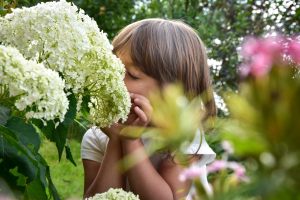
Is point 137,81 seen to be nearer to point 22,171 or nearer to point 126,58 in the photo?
point 126,58

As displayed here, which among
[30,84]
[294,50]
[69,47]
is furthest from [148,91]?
[294,50]

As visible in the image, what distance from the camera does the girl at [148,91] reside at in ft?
5.05

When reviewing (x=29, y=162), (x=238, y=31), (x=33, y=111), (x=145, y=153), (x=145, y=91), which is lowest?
(x=238, y=31)

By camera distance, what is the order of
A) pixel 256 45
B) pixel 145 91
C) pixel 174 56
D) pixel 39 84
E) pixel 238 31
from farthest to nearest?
pixel 238 31
pixel 174 56
pixel 145 91
pixel 39 84
pixel 256 45

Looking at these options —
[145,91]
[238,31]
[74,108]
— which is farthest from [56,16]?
[238,31]

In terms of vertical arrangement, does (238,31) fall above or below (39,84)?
below

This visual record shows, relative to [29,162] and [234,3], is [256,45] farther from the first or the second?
[234,3]

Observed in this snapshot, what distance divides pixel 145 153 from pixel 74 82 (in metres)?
0.78

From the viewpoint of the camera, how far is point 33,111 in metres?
0.97

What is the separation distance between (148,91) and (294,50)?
1297mm

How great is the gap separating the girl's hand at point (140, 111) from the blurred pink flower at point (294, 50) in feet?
3.59

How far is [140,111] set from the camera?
1.39 meters

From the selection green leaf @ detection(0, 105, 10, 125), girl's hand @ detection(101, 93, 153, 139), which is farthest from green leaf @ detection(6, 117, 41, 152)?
girl's hand @ detection(101, 93, 153, 139)

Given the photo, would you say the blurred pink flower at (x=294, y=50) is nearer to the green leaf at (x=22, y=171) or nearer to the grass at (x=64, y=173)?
the green leaf at (x=22, y=171)
